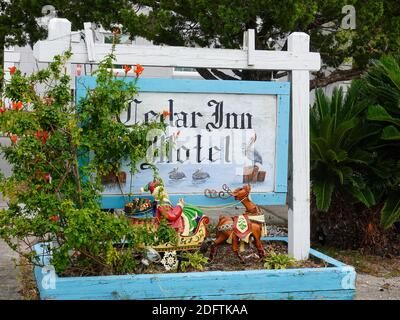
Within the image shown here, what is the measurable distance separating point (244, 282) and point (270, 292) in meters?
0.23

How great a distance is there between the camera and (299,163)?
521 cm

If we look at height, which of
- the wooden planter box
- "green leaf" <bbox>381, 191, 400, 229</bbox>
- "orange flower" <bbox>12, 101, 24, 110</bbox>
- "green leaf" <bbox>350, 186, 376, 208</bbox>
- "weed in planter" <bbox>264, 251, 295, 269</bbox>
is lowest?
the wooden planter box

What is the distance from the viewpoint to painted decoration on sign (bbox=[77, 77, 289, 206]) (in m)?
4.93

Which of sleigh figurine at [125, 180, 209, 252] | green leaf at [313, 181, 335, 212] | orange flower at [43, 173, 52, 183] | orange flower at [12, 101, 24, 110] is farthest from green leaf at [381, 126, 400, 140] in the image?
orange flower at [12, 101, 24, 110]

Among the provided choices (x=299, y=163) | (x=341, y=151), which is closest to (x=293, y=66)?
(x=299, y=163)

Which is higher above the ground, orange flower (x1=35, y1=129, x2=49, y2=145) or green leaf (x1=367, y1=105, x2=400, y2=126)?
green leaf (x1=367, y1=105, x2=400, y2=126)

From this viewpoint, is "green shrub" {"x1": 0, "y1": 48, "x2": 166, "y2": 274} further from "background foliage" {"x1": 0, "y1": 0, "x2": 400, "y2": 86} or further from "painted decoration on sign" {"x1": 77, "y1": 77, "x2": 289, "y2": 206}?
"background foliage" {"x1": 0, "y1": 0, "x2": 400, "y2": 86}

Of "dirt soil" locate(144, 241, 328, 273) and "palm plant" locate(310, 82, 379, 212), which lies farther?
"palm plant" locate(310, 82, 379, 212)

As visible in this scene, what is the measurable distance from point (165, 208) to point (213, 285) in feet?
2.36

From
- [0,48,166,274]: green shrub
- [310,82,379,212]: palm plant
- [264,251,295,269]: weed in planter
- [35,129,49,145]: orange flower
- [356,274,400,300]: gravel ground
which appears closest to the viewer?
[0,48,166,274]: green shrub

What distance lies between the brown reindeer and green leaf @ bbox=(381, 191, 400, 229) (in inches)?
72.3

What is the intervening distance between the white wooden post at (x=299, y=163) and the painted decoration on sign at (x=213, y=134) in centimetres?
9

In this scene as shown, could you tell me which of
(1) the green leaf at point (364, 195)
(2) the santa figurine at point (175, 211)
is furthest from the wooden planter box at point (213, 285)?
(1) the green leaf at point (364, 195)

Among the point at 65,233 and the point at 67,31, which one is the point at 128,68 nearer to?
the point at 67,31
